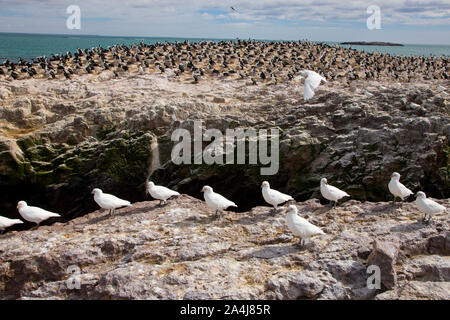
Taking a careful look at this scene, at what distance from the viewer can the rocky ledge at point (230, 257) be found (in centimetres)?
743

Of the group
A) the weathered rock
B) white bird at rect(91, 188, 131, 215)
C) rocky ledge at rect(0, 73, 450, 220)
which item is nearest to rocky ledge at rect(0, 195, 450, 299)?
the weathered rock

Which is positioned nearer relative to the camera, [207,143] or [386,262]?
[386,262]

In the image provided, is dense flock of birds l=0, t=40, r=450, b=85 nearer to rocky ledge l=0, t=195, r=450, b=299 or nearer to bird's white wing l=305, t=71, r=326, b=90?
bird's white wing l=305, t=71, r=326, b=90

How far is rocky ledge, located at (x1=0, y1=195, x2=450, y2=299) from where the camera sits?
24.4ft

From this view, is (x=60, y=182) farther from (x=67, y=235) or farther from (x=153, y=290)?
(x=153, y=290)

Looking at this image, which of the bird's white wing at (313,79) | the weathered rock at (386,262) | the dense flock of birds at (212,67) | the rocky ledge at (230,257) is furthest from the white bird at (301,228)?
the dense flock of birds at (212,67)

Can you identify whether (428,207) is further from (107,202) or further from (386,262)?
(107,202)

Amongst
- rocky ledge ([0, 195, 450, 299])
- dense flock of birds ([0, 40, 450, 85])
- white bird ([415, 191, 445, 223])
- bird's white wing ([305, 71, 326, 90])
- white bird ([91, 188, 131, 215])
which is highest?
dense flock of birds ([0, 40, 450, 85])

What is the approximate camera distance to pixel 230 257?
28.1 ft

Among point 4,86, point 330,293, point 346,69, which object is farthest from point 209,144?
point 346,69

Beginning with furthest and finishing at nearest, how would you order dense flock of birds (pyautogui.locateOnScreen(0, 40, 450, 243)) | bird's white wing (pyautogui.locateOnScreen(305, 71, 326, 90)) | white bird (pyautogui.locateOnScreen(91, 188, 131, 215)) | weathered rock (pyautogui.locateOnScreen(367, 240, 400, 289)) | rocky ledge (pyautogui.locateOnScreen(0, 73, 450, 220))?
rocky ledge (pyautogui.locateOnScreen(0, 73, 450, 220))
bird's white wing (pyautogui.locateOnScreen(305, 71, 326, 90))
white bird (pyautogui.locateOnScreen(91, 188, 131, 215))
dense flock of birds (pyautogui.locateOnScreen(0, 40, 450, 243))
weathered rock (pyautogui.locateOnScreen(367, 240, 400, 289))

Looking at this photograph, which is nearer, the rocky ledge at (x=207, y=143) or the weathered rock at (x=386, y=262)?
the weathered rock at (x=386, y=262)

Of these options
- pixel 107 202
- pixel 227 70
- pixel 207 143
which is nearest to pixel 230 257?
pixel 107 202

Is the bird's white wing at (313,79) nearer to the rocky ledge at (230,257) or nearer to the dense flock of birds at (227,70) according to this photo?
the dense flock of birds at (227,70)
